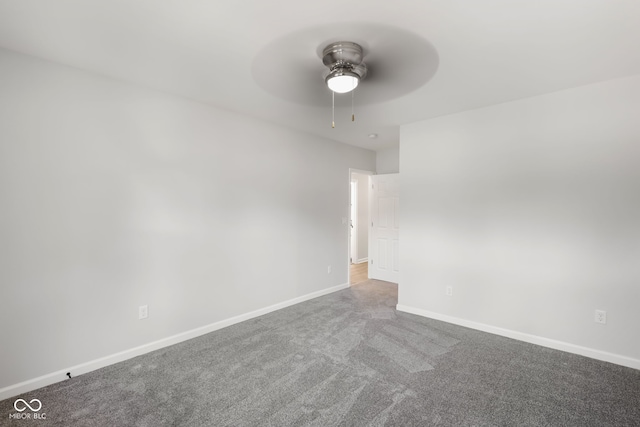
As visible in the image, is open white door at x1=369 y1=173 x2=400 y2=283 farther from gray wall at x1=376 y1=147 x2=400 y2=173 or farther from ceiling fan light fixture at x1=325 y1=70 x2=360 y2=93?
ceiling fan light fixture at x1=325 y1=70 x2=360 y2=93

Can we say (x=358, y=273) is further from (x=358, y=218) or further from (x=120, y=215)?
(x=120, y=215)

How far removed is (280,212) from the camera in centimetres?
390

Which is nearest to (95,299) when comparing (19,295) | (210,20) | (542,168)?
(19,295)

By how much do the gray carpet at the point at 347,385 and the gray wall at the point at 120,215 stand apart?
396 millimetres

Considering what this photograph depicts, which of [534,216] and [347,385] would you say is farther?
[534,216]

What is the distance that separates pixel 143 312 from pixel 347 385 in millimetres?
1934

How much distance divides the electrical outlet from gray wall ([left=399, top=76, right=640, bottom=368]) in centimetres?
296

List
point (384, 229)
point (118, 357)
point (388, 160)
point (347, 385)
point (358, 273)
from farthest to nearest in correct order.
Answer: point (358, 273) < point (388, 160) < point (384, 229) < point (118, 357) < point (347, 385)

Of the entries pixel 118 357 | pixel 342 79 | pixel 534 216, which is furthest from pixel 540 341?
pixel 118 357

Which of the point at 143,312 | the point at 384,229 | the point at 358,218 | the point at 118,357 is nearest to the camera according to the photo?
the point at 118,357

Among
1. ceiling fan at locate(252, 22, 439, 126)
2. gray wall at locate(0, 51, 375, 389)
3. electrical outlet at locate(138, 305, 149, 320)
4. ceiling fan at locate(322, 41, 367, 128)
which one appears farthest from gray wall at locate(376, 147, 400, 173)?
electrical outlet at locate(138, 305, 149, 320)

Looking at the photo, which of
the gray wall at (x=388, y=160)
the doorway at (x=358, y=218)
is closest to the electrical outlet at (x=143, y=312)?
the gray wall at (x=388, y=160)

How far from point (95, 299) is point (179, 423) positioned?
131cm

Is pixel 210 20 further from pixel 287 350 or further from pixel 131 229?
pixel 287 350
